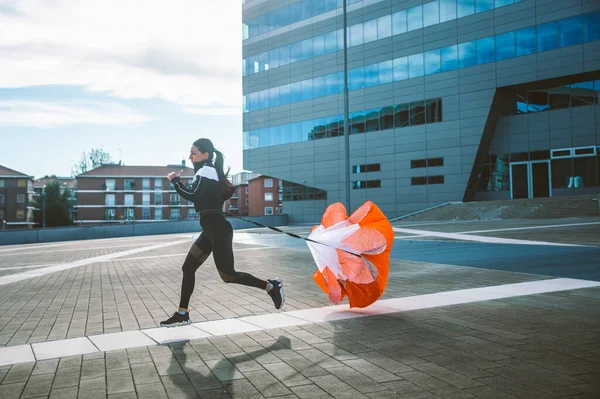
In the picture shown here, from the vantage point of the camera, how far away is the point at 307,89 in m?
47.0

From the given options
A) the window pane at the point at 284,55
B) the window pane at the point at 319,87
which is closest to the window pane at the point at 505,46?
the window pane at the point at 319,87

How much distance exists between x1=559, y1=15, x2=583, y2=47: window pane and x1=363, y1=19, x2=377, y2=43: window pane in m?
14.5

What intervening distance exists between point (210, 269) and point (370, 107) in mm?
34280

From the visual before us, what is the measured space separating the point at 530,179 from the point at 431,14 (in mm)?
14691

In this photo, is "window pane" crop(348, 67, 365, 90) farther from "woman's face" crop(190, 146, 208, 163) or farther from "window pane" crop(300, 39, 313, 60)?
"woman's face" crop(190, 146, 208, 163)

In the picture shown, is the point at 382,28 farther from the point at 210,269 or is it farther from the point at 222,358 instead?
the point at 222,358

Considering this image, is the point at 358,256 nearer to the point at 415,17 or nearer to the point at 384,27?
the point at 415,17

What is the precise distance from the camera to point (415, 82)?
40.0 meters

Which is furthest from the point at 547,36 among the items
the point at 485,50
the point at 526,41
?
the point at 485,50

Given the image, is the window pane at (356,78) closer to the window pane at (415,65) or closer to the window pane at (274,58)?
the window pane at (415,65)

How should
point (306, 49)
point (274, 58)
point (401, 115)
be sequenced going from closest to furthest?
point (401, 115) < point (306, 49) < point (274, 58)

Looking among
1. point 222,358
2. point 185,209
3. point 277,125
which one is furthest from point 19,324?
point 185,209

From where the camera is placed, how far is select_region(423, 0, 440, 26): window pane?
38.7 meters

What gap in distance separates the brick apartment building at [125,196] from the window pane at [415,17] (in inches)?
2138
